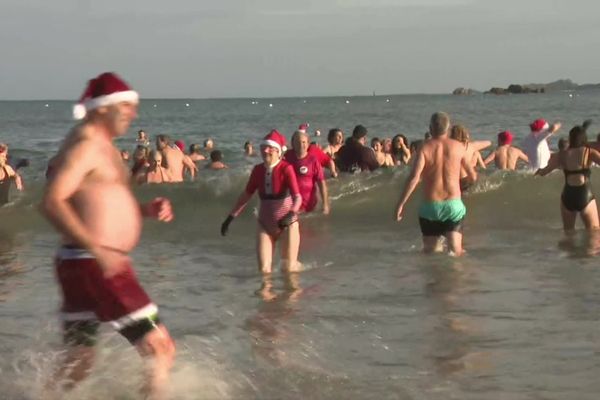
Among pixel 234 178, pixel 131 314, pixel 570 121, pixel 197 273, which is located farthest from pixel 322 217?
pixel 570 121

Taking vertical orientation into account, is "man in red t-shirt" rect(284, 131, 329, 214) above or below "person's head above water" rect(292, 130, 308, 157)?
below

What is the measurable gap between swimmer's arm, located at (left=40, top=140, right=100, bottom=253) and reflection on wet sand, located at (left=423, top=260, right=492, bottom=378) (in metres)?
2.49

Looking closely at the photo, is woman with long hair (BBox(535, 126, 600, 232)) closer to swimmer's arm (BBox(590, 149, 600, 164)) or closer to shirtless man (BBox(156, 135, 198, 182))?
swimmer's arm (BBox(590, 149, 600, 164))

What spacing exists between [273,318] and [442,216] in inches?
84.2

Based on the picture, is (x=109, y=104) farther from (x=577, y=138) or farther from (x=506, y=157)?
(x=506, y=157)

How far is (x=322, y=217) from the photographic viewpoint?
14.1m

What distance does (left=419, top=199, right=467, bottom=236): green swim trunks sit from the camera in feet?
27.9

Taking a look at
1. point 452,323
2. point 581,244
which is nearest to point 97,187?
point 452,323

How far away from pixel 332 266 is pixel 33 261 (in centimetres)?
339

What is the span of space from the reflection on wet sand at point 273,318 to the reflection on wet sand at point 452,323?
979mm

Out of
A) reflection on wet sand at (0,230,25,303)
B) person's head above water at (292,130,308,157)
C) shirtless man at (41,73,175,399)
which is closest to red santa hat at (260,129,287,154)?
person's head above water at (292,130,308,157)

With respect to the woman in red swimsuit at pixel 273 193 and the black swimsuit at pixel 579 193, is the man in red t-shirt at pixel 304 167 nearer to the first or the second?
the woman in red swimsuit at pixel 273 193

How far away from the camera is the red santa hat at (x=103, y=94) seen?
4.10m

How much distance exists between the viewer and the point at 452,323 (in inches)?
266
